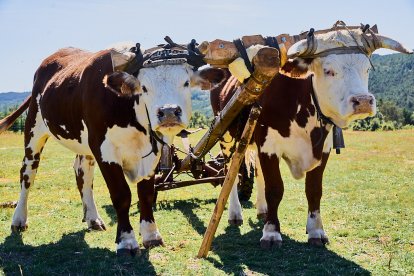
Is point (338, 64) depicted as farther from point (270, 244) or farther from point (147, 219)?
point (147, 219)

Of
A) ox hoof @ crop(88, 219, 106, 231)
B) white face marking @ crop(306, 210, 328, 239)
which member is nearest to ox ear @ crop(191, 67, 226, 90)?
white face marking @ crop(306, 210, 328, 239)

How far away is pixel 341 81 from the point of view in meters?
5.91

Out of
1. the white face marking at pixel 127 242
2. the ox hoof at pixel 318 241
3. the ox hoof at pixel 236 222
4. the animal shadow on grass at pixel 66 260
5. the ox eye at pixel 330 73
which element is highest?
the ox eye at pixel 330 73

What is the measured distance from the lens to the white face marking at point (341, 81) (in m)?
5.71

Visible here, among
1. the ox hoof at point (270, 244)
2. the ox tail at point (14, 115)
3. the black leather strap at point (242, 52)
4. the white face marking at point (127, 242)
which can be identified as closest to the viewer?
the black leather strap at point (242, 52)

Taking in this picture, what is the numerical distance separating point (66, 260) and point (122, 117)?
1.89 meters

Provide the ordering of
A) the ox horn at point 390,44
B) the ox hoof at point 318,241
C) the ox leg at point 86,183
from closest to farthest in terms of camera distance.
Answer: the ox horn at point 390,44
the ox hoof at point 318,241
the ox leg at point 86,183

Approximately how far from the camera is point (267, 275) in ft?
18.3

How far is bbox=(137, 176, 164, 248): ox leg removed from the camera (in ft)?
22.4

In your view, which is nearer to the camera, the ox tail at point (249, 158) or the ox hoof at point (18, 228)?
the ox hoof at point (18, 228)

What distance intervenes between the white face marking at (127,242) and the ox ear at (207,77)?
207cm

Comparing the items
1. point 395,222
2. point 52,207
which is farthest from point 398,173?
point 52,207

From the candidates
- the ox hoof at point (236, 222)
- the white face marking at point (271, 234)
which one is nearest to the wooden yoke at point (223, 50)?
the white face marking at point (271, 234)

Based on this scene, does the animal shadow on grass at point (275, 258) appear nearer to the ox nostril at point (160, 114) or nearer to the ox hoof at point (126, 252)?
the ox hoof at point (126, 252)
